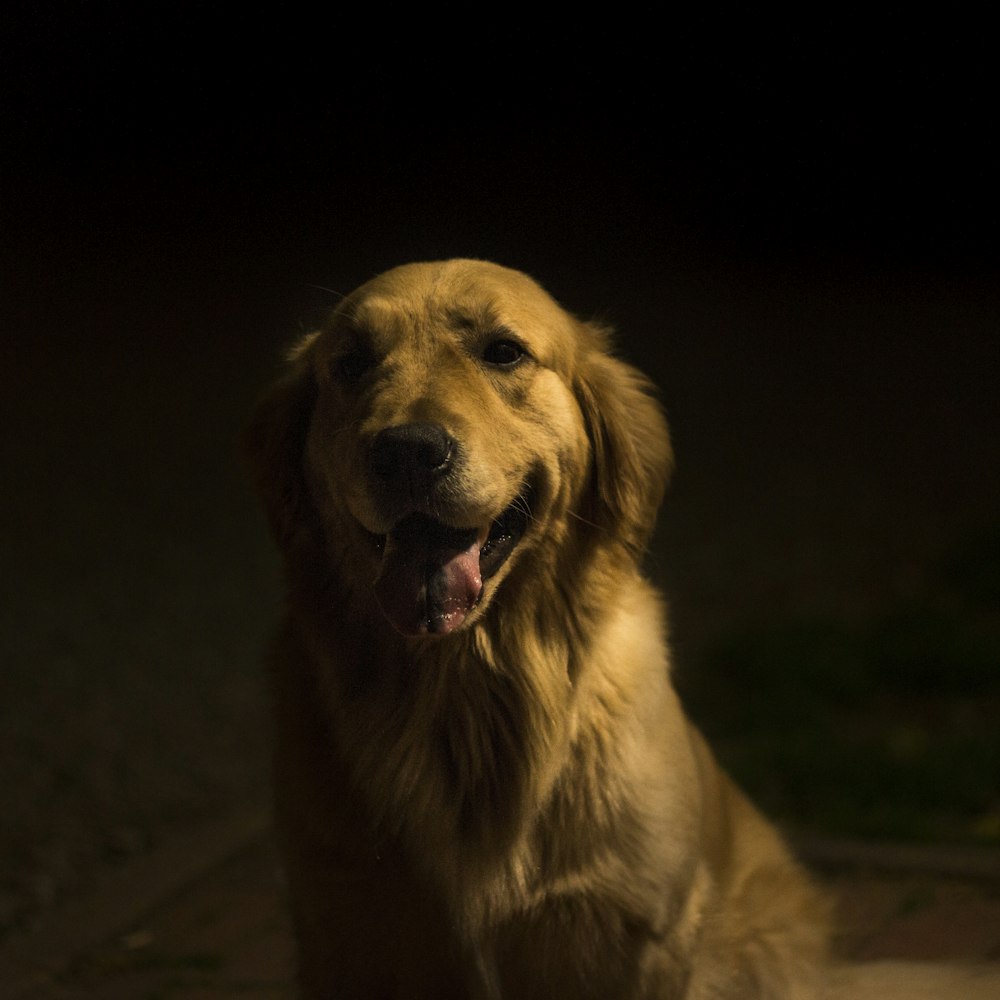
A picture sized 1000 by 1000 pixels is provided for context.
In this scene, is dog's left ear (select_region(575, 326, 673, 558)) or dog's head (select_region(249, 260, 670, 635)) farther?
dog's left ear (select_region(575, 326, 673, 558))

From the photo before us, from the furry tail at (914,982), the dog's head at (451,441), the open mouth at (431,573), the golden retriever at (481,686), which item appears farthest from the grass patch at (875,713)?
the open mouth at (431,573)

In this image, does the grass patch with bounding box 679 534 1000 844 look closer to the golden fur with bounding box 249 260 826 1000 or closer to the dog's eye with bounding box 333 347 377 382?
the golden fur with bounding box 249 260 826 1000

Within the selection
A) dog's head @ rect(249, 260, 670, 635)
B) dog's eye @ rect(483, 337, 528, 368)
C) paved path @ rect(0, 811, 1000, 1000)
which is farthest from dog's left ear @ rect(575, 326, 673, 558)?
paved path @ rect(0, 811, 1000, 1000)

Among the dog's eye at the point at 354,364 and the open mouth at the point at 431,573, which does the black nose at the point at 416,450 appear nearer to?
the open mouth at the point at 431,573

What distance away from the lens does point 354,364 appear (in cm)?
238

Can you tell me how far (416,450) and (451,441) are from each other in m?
0.06

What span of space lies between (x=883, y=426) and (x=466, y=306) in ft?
23.7

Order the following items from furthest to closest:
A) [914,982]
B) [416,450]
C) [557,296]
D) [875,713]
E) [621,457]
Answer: [557,296] → [875,713] → [914,982] → [621,457] → [416,450]

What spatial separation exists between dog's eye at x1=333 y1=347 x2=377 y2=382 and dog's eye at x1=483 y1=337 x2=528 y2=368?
21cm

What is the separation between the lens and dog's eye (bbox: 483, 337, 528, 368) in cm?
234

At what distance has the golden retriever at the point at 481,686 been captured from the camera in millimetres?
2258

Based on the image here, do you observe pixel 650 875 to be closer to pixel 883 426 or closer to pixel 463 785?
pixel 463 785

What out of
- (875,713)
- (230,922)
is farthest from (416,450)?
(875,713)

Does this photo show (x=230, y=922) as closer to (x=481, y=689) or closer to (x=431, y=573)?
(x=481, y=689)
